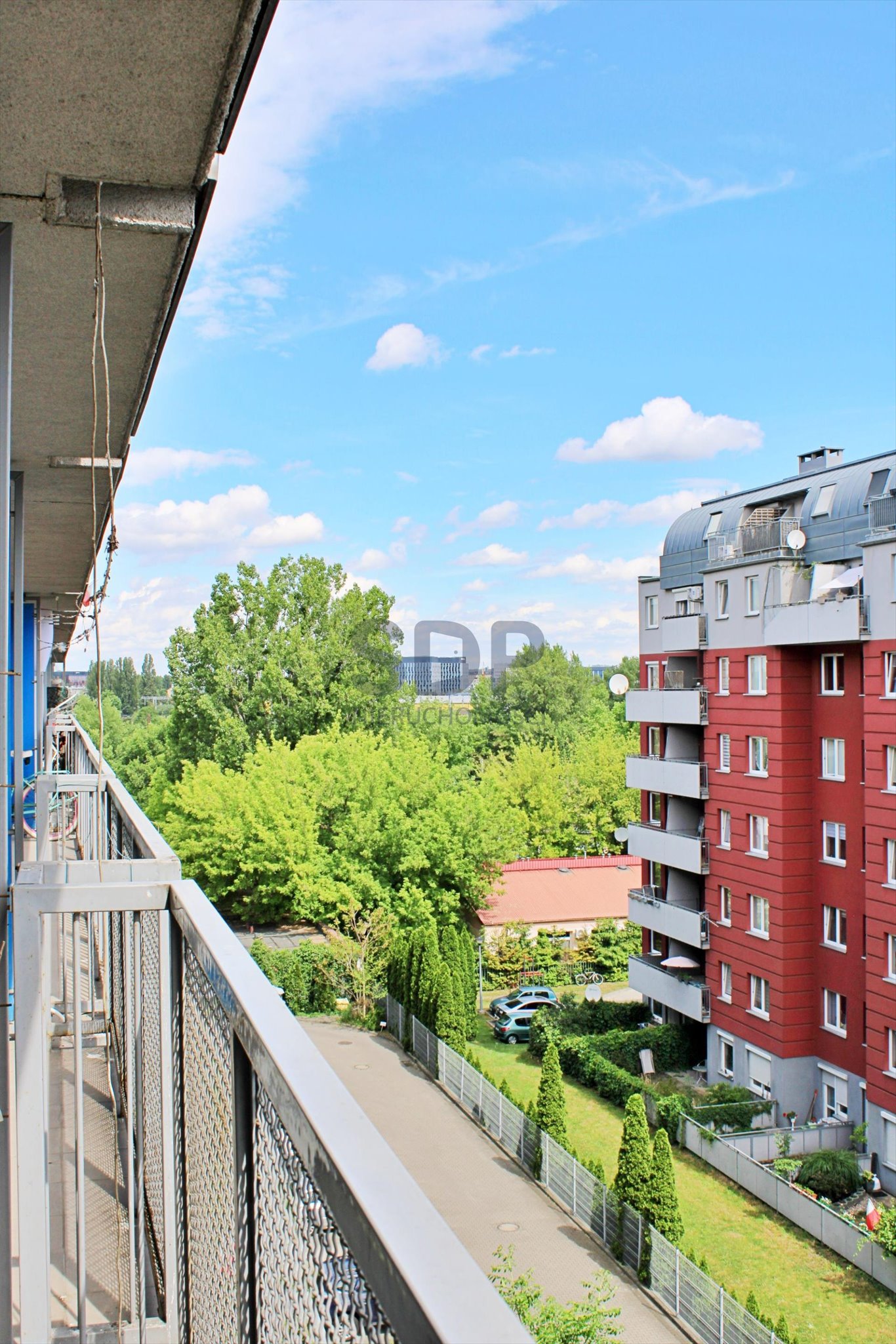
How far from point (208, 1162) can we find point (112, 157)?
Result: 4.82 feet

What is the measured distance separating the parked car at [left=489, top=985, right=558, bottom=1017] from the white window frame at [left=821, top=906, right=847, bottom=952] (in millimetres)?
7234

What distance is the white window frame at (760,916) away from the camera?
15.4m

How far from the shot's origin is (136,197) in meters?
1.67

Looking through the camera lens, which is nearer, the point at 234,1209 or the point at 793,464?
the point at 234,1209

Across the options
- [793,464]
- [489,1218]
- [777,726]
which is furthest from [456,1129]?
[793,464]

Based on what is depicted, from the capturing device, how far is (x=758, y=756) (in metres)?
15.7

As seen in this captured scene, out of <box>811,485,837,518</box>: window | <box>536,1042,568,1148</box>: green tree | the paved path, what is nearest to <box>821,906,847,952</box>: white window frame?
<box>536,1042,568,1148</box>: green tree

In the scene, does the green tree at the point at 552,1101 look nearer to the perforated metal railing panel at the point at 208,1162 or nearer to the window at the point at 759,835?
the window at the point at 759,835

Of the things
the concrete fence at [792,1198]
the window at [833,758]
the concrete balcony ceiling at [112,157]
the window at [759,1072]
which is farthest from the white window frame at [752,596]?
the concrete balcony ceiling at [112,157]

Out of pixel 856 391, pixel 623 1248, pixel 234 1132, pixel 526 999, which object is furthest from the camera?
pixel 856 391

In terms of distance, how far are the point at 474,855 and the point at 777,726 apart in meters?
10.7

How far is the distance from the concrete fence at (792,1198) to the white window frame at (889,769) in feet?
16.2

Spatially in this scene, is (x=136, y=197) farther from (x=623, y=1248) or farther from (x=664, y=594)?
(x=664, y=594)

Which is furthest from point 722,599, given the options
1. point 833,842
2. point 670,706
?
point 833,842
